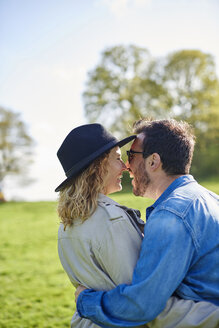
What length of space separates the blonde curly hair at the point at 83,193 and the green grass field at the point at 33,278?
4.08 metres

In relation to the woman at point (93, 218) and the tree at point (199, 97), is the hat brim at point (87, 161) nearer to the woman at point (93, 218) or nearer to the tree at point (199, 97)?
the woman at point (93, 218)

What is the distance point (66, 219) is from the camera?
2504mm

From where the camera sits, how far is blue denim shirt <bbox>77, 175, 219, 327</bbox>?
6.40 feet

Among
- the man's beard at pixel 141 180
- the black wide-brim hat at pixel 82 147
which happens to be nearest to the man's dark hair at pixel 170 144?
the man's beard at pixel 141 180

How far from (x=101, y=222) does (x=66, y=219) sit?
30 cm

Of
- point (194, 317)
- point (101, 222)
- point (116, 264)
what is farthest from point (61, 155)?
point (194, 317)

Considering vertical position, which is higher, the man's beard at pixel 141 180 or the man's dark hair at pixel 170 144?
the man's dark hair at pixel 170 144

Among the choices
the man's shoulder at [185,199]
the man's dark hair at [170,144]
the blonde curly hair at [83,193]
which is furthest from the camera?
the man's dark hair at [170,144]

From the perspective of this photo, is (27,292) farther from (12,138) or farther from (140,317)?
(12,138)

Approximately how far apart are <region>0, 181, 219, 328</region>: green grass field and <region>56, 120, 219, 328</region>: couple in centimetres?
406

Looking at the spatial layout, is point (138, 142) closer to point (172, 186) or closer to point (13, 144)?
point (172, 186)

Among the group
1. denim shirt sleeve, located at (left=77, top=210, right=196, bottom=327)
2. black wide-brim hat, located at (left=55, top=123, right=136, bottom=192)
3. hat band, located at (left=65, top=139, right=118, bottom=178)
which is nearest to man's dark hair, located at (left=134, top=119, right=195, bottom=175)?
black wide-brim hat, located at (left=55, top=123, right=136, bottom=192)

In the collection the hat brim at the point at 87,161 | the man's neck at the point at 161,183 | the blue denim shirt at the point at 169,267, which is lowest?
the blue denim shirt at the point at 169,267

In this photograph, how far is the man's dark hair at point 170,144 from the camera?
8.84ft
